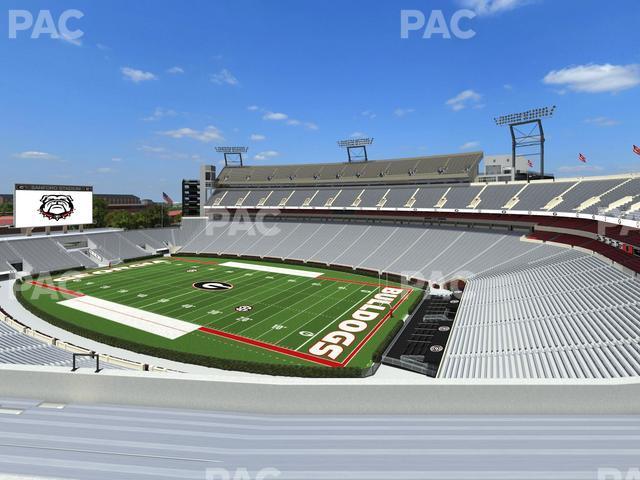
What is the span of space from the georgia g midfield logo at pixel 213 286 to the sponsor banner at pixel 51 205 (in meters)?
18.2

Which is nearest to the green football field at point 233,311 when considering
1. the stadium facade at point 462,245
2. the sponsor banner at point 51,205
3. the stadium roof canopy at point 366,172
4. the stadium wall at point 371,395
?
the stadium facade at point 462,245

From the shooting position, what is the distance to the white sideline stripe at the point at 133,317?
22.2 m

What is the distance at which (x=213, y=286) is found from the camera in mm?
32875

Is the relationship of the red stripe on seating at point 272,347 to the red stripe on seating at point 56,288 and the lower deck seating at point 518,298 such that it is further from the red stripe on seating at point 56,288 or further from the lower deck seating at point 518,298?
the red stripe on seating at point 56,288

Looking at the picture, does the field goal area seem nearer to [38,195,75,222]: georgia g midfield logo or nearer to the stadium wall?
[38,195,75,222]: georgia g midfield logo

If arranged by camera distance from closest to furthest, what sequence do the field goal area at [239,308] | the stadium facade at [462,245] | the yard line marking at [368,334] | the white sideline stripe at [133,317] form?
the stadium facade at [462,245], the yard line marking at [368,334], the field goal area at [239,308], the white sideline stripe at [133,317]

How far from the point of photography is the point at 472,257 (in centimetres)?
3412

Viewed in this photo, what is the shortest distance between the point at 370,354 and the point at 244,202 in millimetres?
42315

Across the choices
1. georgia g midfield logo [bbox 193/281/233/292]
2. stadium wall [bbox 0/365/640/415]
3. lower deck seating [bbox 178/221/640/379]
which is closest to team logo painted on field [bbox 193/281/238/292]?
georgia g midfield logo [bbox 193/281/233/292]

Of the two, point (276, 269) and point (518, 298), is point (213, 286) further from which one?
point (518, 298)

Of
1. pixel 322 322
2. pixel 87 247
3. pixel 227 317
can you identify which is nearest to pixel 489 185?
pixel 322 322

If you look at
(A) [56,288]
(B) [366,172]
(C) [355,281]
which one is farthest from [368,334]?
(B) [366,172]

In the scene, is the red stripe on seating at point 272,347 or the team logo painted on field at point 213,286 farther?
the team logo painted on field at point 213,286

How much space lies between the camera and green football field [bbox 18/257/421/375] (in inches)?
757
